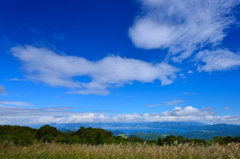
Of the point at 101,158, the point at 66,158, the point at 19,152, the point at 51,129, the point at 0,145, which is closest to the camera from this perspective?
the point at 101,158

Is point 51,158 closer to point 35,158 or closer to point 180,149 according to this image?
point 35,158

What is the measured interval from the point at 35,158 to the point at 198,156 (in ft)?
19.4

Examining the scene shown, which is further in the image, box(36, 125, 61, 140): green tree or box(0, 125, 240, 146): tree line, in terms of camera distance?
box(36, 125, 61, 140): green tree

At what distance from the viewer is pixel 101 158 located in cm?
457

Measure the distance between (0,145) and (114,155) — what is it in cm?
674

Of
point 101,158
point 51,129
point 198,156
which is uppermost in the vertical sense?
point 198,156

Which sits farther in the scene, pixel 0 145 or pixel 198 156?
pixel 0 145

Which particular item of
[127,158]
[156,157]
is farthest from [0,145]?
[156,157]

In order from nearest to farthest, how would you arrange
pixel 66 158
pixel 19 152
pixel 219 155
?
pixel 219 155 → pixel 66 158 → pixel 19 152

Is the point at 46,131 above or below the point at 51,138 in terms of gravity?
below

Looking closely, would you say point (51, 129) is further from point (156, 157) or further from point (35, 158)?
point (156, 157)

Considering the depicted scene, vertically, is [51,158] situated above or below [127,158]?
below

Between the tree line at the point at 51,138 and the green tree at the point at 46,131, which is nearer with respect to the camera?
the tree line at the point at 51,138

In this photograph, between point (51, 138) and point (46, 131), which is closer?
point (51, 138)
